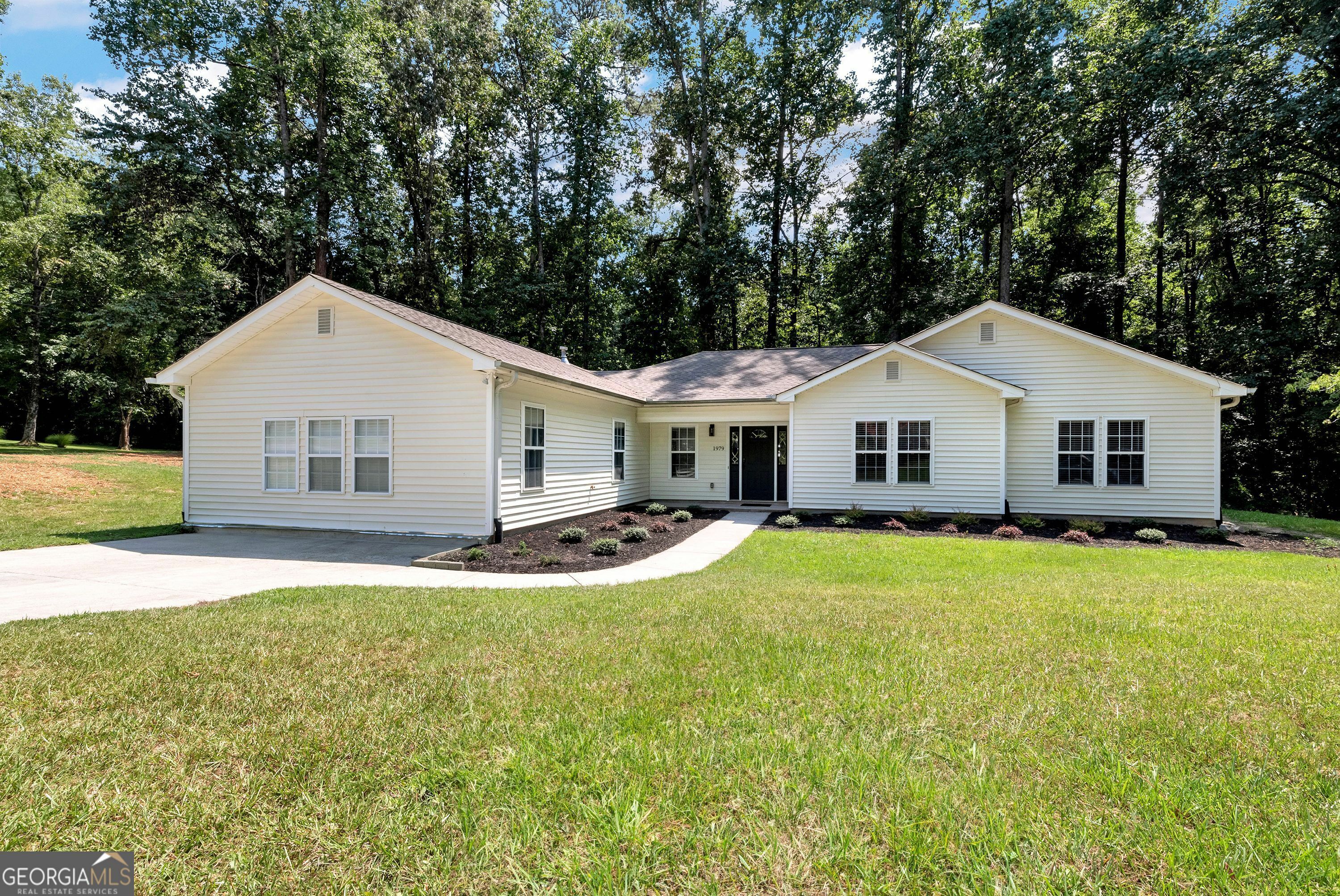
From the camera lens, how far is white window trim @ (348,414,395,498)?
10.7 m

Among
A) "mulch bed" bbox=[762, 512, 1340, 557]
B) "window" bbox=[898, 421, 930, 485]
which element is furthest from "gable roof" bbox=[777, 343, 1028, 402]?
"mulch bed" bbox=[762, 512, 1340, 557]

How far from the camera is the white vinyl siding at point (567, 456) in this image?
10.6m

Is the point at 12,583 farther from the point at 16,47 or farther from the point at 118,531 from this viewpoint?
the point at 16,47

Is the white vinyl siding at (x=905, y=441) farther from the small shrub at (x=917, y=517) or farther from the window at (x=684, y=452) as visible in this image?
the window at (x=684, y=452)

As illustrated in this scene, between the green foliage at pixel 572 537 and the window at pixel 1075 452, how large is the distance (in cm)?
1141

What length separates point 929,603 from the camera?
228 inches

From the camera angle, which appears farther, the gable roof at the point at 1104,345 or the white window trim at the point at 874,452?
the white window trim at the point at 874,452

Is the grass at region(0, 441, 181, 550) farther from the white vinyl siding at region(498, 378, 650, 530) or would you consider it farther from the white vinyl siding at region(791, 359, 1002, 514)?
the white vinyl siding at region(791, 359, 1002, 514)

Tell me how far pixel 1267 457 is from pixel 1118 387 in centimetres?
1158

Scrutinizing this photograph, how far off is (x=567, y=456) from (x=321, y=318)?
5.49 meters

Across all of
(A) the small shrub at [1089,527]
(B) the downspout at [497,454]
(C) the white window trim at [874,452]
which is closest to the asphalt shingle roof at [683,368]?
(B) the downspout at [497,454]

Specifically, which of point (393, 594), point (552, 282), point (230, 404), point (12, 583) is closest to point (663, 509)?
point (393, 594)

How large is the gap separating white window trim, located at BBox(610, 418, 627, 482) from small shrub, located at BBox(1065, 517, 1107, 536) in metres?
10.2

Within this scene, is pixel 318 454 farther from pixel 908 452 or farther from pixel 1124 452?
pixel 1124 452
